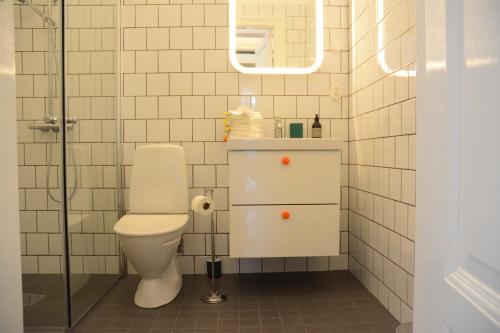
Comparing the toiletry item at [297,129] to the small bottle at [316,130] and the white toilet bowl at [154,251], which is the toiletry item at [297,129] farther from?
the white toilet bowl at [154,251]

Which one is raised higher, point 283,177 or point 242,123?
point 242,123

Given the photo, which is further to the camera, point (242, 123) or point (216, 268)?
point (216, 268)

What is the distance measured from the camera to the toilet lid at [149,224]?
1570mm

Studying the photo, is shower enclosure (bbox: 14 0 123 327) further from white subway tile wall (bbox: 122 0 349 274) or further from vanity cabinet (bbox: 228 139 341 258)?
vanity cabinet (bbox: 228 139 341 258)

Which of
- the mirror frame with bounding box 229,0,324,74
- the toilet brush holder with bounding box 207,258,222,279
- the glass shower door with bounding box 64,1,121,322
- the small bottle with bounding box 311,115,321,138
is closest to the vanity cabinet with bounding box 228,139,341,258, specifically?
the small bottle with bounding box 311,115,321,138

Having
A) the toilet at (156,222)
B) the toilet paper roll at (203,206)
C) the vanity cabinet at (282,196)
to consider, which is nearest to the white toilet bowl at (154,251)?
the toilet at (156,222)

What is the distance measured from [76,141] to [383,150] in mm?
1675

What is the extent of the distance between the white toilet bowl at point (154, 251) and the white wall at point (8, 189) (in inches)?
34.3

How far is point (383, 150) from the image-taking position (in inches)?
67.3

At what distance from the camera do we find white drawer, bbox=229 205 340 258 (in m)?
1.72

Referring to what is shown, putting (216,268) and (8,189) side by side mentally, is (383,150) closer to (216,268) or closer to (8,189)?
(216,268)

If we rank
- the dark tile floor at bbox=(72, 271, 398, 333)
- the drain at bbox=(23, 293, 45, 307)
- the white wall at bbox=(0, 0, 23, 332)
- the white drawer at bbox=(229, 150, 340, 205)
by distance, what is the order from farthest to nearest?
the white drawer at bbox=(229, 150, 340, 205) < the dark tile floor at bbox=(72, 271, 398, 333) < the drain at bbox=(23, 293, 45, 307) < the white wall at bbox=(0, 0, 23, 332)

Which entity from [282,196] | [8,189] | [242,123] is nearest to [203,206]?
[282,196]

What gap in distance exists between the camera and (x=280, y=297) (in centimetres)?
186
